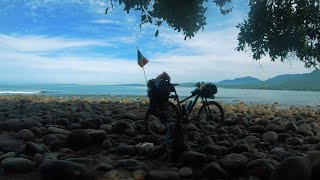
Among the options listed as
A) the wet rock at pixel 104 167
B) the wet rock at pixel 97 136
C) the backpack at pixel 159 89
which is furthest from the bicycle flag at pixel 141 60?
the wet rock at pixel 104 167

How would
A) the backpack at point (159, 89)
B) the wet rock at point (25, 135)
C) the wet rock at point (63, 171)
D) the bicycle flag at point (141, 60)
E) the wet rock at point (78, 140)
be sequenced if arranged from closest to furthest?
1. the wet rock at point (63, 171)
2. the wet rock at point (78, 140)
3. the backpack at point (159, 89)
4. the wet rock at point (25, 135)
5. the bicycle flag at point (141, 60)

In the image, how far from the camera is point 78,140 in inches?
343

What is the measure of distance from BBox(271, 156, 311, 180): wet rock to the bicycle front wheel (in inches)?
164

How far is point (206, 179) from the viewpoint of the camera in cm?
725

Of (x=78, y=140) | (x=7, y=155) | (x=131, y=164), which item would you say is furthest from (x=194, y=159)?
(x=7, y=155)

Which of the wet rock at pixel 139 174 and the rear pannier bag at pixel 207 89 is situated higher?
the rear pannier bag at pixel 207 89

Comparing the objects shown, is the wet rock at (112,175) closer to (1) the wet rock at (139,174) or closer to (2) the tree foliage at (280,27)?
(1) the wet rock at (139,174)

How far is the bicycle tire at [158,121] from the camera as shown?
32.9 ft

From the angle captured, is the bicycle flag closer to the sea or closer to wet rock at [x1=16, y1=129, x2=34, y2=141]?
wet rock at [x1=16, y1=129, x2=34, y2=141]

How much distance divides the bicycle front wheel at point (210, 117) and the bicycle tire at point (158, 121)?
99 cm

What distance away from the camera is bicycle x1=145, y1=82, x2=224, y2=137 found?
33.0 ft

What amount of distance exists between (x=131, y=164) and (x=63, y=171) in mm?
1313

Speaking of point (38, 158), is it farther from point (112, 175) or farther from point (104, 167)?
point (112, 175)

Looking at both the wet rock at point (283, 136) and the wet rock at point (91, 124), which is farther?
the wet rock at point (283, 136)
